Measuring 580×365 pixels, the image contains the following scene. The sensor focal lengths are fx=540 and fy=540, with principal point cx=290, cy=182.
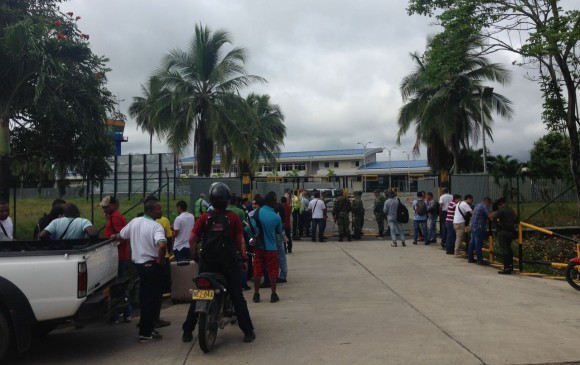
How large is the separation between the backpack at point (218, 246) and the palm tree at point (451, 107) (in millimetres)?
21160

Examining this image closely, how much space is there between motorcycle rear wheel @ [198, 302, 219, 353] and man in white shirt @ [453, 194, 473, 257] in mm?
9004

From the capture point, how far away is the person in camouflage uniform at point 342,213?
17.3 meters

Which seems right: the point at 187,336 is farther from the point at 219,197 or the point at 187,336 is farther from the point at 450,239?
the point at 450,239

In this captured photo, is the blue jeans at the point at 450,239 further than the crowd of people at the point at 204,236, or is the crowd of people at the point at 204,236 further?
the blue jeans at the point at 450,239

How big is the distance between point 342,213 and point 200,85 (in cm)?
878

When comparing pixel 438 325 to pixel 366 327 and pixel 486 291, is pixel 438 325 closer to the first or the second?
pixel 366 327

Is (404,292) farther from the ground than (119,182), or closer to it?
closer to it

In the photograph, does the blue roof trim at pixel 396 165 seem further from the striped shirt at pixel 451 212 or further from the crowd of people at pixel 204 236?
the crowd of people at pixel 204 236

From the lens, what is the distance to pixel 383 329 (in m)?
6.73

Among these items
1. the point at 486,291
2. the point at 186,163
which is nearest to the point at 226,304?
the point at 486,291

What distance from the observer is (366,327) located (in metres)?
6.85

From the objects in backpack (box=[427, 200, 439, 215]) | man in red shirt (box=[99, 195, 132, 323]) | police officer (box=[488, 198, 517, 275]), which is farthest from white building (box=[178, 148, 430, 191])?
man in red shirt (box=[99, 195, 132, 323])

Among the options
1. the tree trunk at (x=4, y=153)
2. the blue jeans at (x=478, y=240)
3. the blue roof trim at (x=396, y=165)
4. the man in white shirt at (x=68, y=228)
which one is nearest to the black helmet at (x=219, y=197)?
the man in white shirt at (x=68, y=228)

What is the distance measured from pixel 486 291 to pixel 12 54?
422 inches
